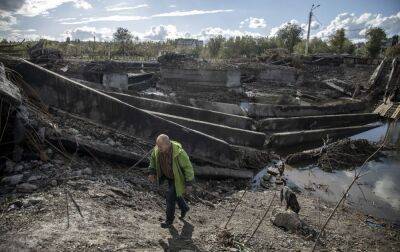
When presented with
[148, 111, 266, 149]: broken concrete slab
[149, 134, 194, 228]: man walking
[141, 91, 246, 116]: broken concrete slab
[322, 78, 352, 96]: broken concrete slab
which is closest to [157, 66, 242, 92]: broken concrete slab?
[322, 78, 352, 96]: broken concrete slab

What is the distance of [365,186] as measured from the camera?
358 inches

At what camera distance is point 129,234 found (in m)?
4.27

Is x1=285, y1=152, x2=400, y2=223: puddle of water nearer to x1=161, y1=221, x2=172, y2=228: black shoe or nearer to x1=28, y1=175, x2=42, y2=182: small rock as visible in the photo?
x1=161, y1=221, x2=172, y2=228: black shoe

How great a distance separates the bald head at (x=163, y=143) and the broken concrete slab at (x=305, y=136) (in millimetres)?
6993

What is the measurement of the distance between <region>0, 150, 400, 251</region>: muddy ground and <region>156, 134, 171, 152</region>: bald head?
1.17 meters

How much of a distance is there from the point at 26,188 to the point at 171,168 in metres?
2.20

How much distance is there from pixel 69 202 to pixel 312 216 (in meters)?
4.70

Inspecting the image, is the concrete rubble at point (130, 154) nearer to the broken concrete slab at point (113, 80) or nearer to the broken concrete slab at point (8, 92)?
the broken concrete slab at point (8, 92)

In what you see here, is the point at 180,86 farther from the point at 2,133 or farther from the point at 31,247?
the point at 31,247

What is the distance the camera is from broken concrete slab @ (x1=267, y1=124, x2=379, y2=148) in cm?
1118

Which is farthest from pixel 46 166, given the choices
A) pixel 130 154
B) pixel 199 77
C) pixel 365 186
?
pixel 199 77

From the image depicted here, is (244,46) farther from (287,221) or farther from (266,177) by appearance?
(287,221)

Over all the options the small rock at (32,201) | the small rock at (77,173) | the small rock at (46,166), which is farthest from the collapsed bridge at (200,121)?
the small rock at (32,201)

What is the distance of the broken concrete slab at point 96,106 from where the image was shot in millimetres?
7160
